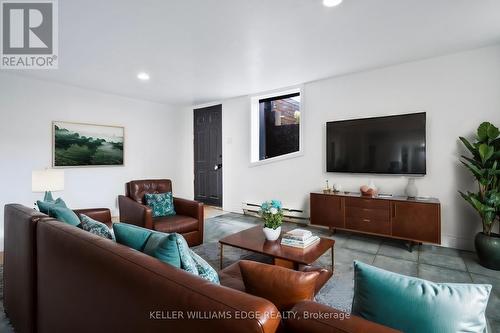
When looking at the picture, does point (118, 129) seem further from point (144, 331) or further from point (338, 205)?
point (144, 331)

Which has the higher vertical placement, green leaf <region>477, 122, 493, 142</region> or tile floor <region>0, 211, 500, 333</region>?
green leaf <region>477, 122, 493, 142</region>

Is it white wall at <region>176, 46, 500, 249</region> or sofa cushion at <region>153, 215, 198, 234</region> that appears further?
white wall at <region>176, 46, 500, 249</region>

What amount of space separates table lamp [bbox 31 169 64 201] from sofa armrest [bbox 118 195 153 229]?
80 centimetres

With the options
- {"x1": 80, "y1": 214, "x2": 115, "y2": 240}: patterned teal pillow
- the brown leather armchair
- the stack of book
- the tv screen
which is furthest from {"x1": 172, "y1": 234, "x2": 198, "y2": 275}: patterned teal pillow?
the tv screen

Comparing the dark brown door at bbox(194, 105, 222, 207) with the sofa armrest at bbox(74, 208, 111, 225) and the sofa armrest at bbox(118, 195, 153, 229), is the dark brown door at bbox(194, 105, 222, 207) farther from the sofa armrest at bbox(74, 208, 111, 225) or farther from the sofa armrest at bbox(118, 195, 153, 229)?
the sofa armrest at bbox(74, 208, 111, 225)

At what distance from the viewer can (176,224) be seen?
3105 mm

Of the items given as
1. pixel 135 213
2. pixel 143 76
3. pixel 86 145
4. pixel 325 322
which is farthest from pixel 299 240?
pixel 86 145

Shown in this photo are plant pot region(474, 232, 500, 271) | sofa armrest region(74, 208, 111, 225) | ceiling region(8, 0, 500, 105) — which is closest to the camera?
ceiling region(8, 0, 500, 105)

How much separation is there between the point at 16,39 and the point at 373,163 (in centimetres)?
461

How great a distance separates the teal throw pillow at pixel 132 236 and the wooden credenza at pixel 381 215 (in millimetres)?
2960

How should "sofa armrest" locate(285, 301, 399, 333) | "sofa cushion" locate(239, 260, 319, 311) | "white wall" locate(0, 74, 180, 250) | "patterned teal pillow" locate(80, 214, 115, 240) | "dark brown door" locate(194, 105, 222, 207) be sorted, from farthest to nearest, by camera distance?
"dark brown door" locate(194, 105, 222, 207)
"white wall" locate(0, 74, 180, 250)
"patterned teal pillow" locate(80, 214, 115, 240)
"sofa cushion" locate(239, 260, 319, 311)
"sofa armrest" locate(285, 301, 399, 333)

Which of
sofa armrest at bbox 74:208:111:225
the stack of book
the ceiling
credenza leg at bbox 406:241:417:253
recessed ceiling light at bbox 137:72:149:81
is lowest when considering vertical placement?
credenza leg at bbox 406:241:417:253

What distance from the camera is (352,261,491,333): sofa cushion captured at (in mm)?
713

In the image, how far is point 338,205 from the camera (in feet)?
12.1
